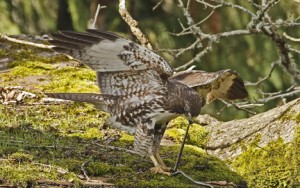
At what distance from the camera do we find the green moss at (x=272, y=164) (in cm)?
565

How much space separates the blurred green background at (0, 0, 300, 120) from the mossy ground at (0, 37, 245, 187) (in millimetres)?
2776

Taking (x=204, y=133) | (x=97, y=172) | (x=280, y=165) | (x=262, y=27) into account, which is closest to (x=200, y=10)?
(x=262, y=27)

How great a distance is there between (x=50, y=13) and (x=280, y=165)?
18.7 feet

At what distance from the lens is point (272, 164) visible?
5.75 metres

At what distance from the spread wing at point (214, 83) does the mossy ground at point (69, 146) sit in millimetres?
469

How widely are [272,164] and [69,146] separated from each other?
4.77 ft

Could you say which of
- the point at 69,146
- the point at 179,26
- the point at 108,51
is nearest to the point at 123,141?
the point at 69,146

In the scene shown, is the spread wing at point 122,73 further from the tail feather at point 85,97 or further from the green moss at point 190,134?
the green moss at point 190,134

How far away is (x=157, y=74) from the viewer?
195 inches

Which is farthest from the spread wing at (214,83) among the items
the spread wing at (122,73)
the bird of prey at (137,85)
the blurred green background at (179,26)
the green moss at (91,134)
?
the blurred green background at (179,26)

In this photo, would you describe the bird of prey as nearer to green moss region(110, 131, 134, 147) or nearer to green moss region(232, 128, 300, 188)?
green moss region(110, 131, 134, 147)

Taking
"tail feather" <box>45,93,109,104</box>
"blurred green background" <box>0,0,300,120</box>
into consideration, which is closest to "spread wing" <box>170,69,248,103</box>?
"tail feather" <box>45,93,109,104</box>

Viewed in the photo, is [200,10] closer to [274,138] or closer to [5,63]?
[5,63]

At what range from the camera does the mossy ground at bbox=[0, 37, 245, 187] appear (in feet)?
15.6
